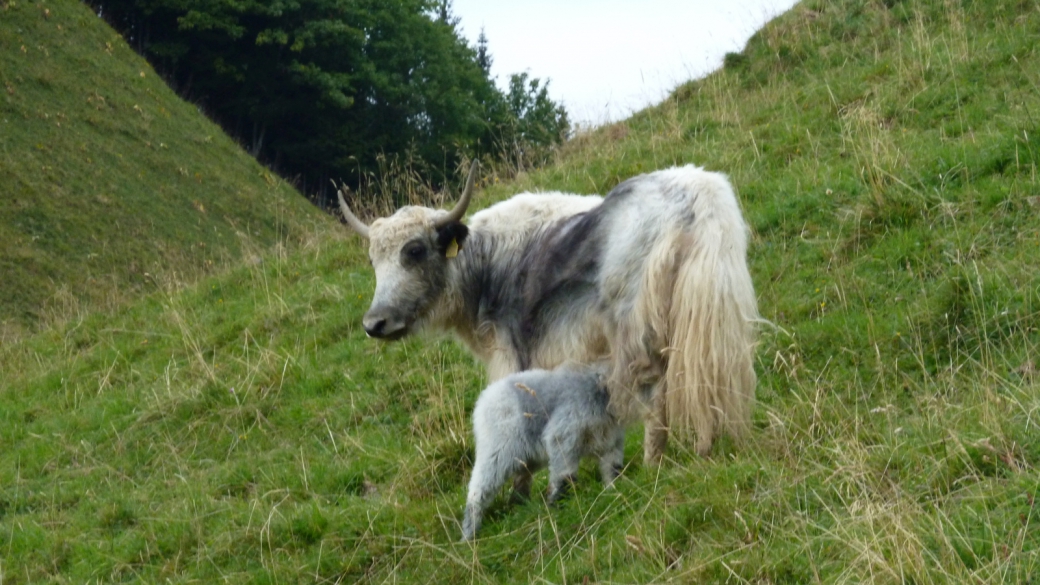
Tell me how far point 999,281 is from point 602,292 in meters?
2.92

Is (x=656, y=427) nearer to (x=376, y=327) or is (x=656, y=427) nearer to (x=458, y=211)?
(x=376, y=327)

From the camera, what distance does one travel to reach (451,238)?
8820mm

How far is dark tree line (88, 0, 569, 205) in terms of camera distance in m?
43.1

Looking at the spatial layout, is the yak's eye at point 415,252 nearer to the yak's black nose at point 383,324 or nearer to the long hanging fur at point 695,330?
the yak's black nose at point 383,324

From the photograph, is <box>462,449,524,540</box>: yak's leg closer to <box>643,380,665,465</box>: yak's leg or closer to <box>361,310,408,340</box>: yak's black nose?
<box>643,380,665,465</box>: yak's leg

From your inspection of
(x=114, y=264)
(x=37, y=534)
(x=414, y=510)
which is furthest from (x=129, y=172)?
(x=414, y=510)

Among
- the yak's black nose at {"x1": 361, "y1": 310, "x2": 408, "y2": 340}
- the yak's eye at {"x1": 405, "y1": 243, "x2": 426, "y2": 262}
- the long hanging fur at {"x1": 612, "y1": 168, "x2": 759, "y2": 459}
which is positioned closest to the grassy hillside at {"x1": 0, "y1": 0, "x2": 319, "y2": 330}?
the yak's eye at {"x1": 405, "y1": 243, "x2": 426, "y2": 262}

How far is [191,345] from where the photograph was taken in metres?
13.3

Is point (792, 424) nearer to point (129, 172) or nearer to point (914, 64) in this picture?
point (914, 64)

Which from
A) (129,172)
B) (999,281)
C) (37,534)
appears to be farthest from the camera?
(129,172)

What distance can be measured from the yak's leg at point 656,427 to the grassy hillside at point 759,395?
21 cm

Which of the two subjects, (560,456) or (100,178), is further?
(100,178)

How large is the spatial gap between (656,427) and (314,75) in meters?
40.8

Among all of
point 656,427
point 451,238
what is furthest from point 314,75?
point 656,427
